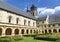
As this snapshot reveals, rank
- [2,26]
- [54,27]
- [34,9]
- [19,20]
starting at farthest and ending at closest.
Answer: [34,9] → [54,27] → [19,20] → [2,26]

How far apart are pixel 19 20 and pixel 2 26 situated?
46.7ft

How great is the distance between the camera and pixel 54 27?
59.2 m

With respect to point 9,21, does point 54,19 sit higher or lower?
higher

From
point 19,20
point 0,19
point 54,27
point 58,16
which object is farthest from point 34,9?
point 0,19

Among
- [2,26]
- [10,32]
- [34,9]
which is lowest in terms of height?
[10,32]

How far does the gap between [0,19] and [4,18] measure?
210 centimetres

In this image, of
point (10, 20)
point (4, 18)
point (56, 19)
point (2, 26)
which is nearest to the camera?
point (2, 26)

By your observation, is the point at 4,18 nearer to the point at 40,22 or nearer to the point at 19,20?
the point at 19,20

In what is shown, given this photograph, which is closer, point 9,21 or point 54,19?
point 9,21

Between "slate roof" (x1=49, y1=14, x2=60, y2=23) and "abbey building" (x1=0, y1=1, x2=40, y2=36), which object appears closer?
"abbey building" (x1=0, y1=1, x2=40, y2=36)

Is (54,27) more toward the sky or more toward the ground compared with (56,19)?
→ more toward the ground

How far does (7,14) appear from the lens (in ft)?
110

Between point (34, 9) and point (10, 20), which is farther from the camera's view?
point (34, 9)

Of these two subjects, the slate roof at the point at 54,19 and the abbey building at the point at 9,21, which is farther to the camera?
the slate roof at the point at 54,19
